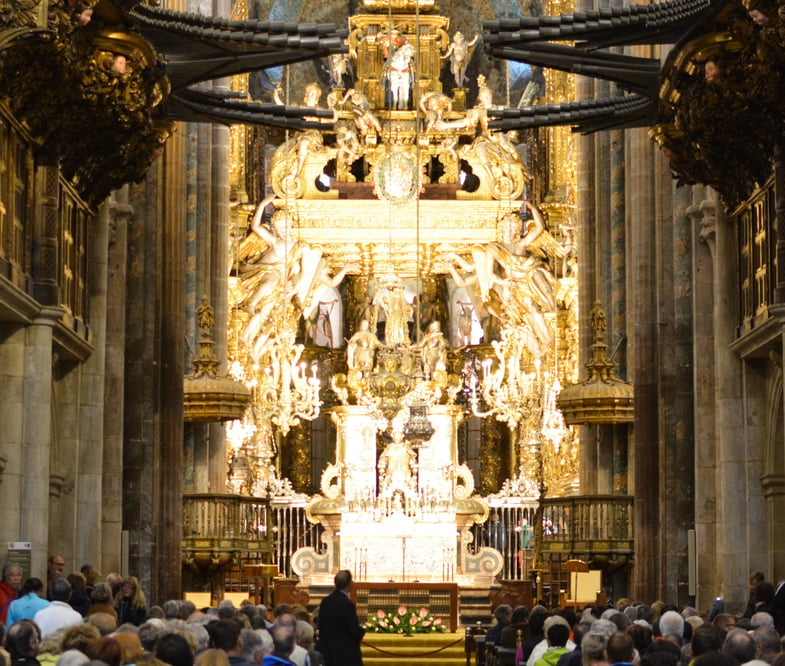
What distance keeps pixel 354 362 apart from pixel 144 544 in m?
17.2

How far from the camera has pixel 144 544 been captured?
1009 inches

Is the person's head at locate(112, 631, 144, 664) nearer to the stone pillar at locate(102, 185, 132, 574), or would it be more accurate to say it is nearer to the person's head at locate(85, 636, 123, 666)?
the person's head at locate(85, 636, 123, 666)

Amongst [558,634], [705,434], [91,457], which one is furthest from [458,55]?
[558,634]

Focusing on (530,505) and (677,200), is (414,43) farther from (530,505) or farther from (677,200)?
(677,200)

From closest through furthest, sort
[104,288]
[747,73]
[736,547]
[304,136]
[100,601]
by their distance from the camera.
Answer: [100,601] < [747,73] < [736,547] < [104,288] < [304,136]

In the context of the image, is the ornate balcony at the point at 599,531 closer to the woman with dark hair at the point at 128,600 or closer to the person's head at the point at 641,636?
the woman with dark hair at the point at 128,600

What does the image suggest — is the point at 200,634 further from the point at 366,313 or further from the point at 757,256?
the point at 366,313

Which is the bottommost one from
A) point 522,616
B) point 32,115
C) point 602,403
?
point 522,616

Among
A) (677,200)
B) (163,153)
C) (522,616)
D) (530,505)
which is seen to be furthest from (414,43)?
(522,616)

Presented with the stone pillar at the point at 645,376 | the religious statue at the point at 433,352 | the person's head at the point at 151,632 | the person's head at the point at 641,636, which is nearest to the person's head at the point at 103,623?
the person's head at the point at 151,632

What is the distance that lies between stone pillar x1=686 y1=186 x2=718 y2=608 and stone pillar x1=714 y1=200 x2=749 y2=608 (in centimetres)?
105

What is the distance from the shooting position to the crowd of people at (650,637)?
989 cm

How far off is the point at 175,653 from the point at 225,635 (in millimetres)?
1009

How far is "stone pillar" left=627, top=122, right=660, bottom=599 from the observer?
88.0 feet
